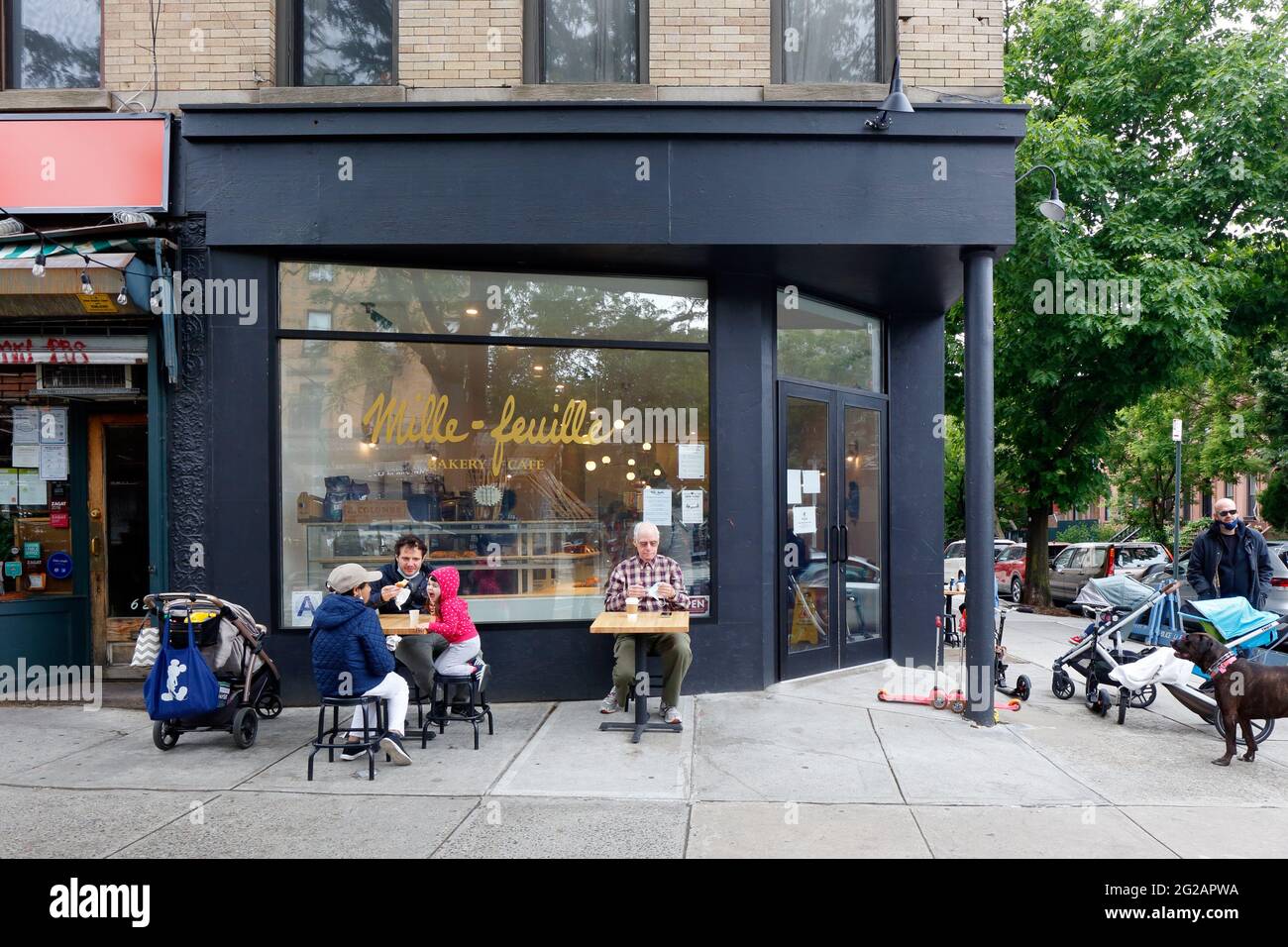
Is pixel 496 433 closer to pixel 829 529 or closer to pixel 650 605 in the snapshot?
pixel 650 605

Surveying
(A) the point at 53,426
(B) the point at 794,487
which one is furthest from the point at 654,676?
(A) the point at 53,426

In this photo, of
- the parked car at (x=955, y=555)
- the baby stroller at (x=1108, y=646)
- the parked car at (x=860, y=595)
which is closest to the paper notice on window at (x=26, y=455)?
the parked car at (x=860, y=595)

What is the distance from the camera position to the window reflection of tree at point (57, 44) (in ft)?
25.6

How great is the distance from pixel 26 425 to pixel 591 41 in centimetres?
641

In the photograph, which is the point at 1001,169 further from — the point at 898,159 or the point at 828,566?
the point at 828,566

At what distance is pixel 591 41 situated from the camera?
309 inches

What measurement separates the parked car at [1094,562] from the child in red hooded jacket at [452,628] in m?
15.2

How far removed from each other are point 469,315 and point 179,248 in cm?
255

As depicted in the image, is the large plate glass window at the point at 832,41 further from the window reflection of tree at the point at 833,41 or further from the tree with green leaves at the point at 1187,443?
the tree with green leaves at the point at 1187,443

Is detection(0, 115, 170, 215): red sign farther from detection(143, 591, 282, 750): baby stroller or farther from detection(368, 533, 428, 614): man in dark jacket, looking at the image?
detection(368, 533, 428, 614): man in dark jacket

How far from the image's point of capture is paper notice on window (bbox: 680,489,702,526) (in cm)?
784

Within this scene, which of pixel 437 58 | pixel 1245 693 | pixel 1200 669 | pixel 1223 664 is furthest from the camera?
pixel 437 58

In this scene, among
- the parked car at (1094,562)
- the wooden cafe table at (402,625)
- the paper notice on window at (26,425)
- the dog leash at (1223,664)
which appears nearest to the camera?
the dog leash at (1223,664)

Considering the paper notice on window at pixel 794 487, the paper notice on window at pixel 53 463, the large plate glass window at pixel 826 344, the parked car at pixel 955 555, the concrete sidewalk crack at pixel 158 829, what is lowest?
the parked car at pixel 955 555
